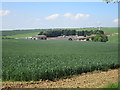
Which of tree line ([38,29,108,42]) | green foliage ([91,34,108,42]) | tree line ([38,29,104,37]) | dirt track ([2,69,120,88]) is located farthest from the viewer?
green foliage ([91,34,108,42])

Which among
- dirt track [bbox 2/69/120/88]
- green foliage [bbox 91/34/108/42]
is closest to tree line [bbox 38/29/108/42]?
green foliage [bbox 91/34/108/42]

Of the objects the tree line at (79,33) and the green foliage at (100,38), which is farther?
the green foliage at (100,38)

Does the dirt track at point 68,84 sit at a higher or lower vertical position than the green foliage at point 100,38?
lower

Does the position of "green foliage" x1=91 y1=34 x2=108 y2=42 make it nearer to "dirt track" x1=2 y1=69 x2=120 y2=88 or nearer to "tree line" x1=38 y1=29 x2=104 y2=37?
"tree line" x1=38 y1=29 x2=104 y2=37

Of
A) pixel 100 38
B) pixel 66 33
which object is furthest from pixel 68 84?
pixel 66 33

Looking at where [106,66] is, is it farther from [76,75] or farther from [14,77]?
[14,77]

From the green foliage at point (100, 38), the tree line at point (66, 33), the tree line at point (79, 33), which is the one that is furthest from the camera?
the green foliage at point (100, 38)

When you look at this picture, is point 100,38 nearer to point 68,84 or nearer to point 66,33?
point 66,33

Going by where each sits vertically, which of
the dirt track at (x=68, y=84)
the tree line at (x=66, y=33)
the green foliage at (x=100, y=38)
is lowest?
the dirt track at (x=68, y=84)

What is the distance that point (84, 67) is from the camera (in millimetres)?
17062

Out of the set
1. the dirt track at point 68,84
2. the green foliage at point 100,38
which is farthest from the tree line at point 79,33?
the dirt track at point 68,84

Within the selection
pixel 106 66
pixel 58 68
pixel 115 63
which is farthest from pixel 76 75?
pixel 115 63

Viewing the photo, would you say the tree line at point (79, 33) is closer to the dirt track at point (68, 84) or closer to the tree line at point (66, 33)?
the tree line at point (66, 33)

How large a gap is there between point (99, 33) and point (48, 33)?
760 inches
